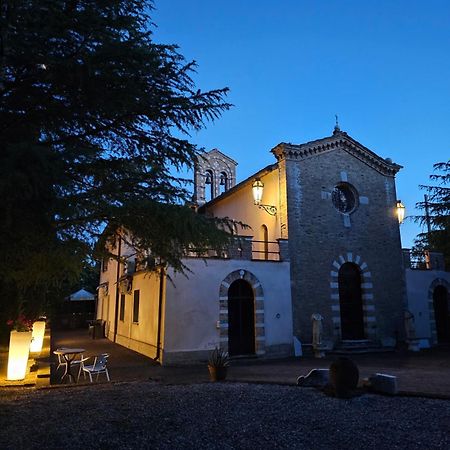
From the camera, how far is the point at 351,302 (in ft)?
53.6

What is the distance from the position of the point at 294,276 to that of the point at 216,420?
9779 mm

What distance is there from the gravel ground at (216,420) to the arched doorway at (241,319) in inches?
238

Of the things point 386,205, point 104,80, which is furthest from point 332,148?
point 104,80

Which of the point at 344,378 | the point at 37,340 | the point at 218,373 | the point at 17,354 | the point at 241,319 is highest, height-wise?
the point at 241,319

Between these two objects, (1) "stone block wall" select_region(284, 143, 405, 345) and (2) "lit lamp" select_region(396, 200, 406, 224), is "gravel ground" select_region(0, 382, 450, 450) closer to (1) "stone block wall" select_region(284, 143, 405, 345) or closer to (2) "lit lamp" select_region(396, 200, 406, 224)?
(1) "stone block wall" select_region(284, 143, 405, 345)

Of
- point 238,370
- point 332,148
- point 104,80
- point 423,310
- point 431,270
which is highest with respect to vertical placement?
→ point 332,148

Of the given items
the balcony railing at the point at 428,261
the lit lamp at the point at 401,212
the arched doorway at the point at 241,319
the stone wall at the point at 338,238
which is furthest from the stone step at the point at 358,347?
the lit lamp at the point at 401,212

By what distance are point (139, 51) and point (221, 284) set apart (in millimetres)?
9243

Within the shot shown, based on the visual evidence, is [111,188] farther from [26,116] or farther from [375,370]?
[375,370]

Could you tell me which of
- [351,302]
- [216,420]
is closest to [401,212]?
[351,302]

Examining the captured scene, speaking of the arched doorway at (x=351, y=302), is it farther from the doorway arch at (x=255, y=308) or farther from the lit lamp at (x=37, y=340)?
the lit lamp at (x=37, y=340)

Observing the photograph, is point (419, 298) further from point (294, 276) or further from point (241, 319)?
point (241, 319)

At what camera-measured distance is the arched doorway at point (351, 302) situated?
1605 centimetres

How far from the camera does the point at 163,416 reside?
568cm
